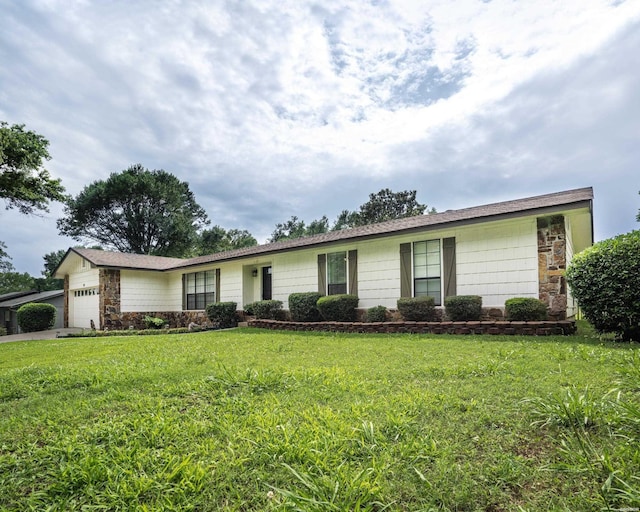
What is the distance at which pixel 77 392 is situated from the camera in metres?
3.89

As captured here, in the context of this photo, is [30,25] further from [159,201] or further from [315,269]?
[159,201]

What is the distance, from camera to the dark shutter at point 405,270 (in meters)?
10.3

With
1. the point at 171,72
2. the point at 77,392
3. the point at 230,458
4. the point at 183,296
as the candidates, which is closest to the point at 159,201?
the point at 183,296

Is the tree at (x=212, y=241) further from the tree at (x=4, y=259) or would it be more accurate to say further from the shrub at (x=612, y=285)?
the shrub at (x=612, y=285)

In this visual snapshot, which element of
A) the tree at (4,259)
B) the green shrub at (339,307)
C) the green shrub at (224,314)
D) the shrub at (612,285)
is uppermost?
the tree at (4,259)

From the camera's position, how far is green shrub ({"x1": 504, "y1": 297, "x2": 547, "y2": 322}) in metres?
7.96

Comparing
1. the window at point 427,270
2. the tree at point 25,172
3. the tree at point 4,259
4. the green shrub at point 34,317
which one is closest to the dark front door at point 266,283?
the window at point 427,270

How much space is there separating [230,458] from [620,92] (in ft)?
40.0

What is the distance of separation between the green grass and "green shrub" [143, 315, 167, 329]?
42.9 ft

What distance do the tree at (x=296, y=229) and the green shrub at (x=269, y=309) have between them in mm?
23553

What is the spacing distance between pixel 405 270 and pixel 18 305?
84.1ft

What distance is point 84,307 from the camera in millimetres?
18422

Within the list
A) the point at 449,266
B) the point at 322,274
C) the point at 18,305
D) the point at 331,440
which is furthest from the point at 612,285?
the point at 18,305

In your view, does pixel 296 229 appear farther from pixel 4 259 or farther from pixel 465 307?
pixel 465 307
